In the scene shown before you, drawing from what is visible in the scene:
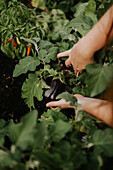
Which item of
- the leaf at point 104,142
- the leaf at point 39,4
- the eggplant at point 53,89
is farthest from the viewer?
the leaf at point 39,4

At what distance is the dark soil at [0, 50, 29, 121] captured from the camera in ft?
5.57

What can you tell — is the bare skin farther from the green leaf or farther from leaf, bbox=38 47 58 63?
the green leaf

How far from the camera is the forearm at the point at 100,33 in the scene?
40.2 inches

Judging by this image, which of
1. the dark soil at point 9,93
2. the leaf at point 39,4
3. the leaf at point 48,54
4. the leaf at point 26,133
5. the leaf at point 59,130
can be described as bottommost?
the dark soil at point 9,93

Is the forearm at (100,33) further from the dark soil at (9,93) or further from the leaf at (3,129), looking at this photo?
the dark soil at (9,93)

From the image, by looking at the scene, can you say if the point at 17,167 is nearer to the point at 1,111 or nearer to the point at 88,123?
the point at 88,123

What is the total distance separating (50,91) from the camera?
1572 mm

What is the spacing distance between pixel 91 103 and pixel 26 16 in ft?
3.75

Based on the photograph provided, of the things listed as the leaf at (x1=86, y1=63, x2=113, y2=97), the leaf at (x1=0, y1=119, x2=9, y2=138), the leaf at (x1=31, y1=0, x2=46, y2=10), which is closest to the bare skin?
the leaf at (x1=86, y1=63, x2=113, y2=97)

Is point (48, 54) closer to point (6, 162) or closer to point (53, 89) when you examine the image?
point (53, 89)

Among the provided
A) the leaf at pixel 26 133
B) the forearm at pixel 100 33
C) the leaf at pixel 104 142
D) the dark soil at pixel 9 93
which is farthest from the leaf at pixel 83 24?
the leaf at pixel 26 133

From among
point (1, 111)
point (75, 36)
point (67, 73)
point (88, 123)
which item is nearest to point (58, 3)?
point (75, 36)

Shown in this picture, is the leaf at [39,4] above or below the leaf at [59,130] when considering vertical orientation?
above

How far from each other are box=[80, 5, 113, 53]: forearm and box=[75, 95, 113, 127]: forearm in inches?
12.9
